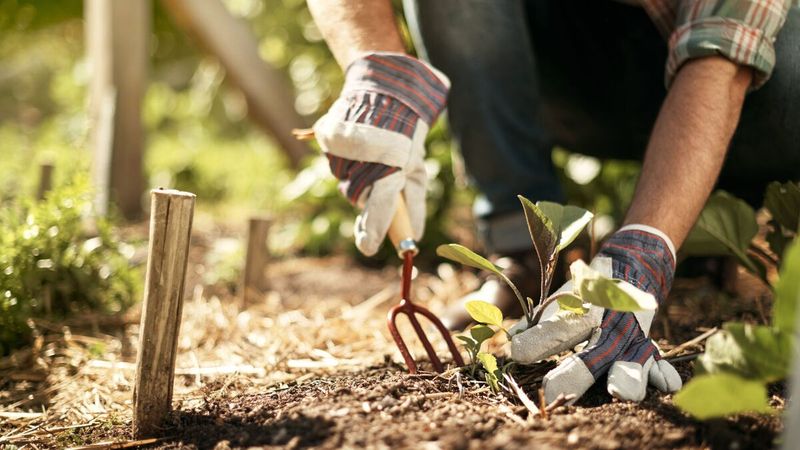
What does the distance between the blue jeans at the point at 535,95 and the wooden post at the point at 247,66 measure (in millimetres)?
1376

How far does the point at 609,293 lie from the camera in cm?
91

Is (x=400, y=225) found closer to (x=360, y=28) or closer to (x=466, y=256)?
(x=466, y=256)

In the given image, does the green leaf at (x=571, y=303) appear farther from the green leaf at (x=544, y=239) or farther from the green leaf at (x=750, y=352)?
the green leaf at (x=750, y=352)

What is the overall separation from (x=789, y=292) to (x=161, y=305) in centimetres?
77

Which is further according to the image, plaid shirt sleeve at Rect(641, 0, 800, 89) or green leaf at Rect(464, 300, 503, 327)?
plaid shirt sleeve at Rect(641, 0, 800, 89)

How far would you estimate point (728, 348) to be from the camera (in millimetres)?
842

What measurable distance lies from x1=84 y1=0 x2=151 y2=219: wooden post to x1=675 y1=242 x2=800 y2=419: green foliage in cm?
231

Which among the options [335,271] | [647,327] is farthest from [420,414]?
[335,271]

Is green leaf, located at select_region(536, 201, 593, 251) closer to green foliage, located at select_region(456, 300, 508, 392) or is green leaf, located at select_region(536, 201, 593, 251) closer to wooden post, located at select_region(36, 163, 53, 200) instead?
green foliage, located at select_region(456, 300, 508, 392)

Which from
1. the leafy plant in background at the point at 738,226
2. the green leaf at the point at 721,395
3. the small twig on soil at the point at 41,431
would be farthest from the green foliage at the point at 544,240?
the small twig on soil at the point at 41,431

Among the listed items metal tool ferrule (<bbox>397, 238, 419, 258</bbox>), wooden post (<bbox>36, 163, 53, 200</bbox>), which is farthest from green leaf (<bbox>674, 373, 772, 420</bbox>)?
wooden post (<bbox>36, 163, 53, 200</bbox>)

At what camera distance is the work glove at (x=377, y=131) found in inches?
49.3

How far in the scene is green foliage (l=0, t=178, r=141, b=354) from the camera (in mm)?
1480

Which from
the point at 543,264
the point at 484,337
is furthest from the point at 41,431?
the point at 543,264
